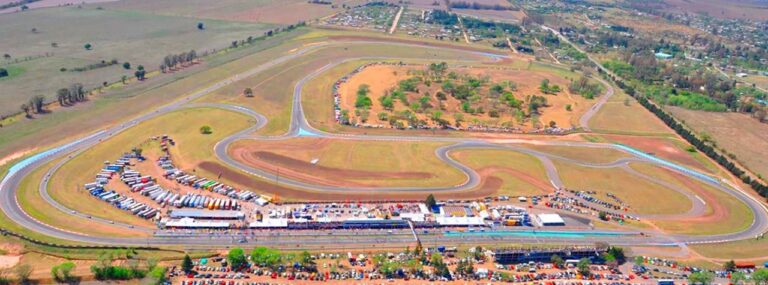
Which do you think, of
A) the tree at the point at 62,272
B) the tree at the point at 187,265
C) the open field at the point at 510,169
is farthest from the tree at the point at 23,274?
the open field at the point at 510,169

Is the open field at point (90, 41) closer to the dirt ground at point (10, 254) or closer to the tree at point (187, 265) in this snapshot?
the dirt ground at point (10, 254)

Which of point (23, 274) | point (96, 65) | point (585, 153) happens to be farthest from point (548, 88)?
point (23, 274)

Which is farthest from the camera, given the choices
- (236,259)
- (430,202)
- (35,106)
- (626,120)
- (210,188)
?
(626,120)

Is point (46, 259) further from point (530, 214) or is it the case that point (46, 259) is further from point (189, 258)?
point (530, 214)

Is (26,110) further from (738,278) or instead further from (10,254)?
(738,278)

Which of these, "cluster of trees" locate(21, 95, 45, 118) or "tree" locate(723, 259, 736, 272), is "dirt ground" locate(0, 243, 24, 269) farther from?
"tree" locate(723, 259, 736, 272)

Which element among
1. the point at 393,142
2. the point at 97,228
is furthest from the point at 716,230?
the point at 97,228
